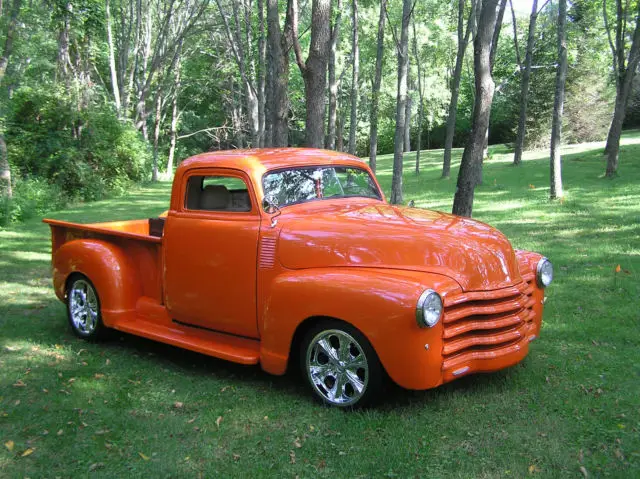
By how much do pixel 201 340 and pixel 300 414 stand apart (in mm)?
1333

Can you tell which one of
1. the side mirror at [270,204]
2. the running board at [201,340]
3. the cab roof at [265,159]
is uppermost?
the cab roof at [265,159]

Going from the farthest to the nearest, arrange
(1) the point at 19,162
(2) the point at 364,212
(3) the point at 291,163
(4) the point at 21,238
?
(1) the point at 19,162 < (4) the point at 21,238 < (3) the point at 291,163 < (2) the point at 364,212

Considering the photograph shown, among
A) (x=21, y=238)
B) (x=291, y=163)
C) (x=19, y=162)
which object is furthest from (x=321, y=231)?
(x=19, y=162)

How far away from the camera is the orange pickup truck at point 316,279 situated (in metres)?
3.94

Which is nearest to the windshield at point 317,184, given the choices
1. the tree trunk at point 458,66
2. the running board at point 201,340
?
the running board at point 201,340

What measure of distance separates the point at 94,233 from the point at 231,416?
9.63 ft

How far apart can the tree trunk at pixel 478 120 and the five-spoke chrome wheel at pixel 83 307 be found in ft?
16.8

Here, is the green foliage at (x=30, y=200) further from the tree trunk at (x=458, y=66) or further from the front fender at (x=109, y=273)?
the tree trunk at (x=458, y=66)

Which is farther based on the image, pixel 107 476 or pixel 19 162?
pixel 19 162

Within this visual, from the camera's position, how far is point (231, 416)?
4281 millimetres

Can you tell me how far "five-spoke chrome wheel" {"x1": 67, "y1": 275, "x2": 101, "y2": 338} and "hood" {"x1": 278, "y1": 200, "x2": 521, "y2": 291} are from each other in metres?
2.53

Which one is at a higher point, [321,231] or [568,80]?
[568,80]

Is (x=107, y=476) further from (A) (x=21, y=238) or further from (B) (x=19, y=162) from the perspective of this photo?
(B) (x=19, y=162)

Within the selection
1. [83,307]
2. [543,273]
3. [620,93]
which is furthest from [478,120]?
[620,93]
